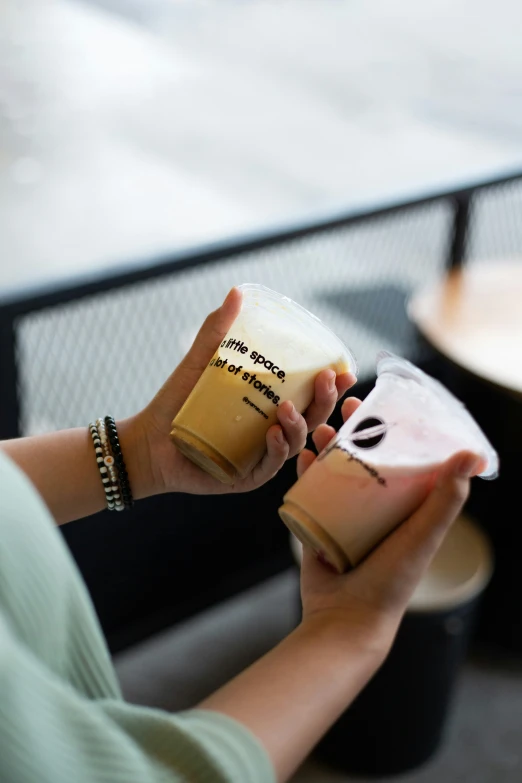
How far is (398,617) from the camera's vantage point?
696 mm

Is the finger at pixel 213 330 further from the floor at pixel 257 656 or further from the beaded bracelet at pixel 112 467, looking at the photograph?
the floor at pixel 257 656

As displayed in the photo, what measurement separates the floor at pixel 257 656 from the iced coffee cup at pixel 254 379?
1062 millimetres

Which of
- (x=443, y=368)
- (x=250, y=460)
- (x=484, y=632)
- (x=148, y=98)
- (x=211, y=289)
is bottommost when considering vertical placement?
(x=484, y=632)

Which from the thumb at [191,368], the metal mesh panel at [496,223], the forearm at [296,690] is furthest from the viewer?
the metal mesh panel at [496,223]

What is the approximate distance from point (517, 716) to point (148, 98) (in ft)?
5.42

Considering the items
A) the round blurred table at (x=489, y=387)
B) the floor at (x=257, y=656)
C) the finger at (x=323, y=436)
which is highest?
the finger at (x=323, y=436)

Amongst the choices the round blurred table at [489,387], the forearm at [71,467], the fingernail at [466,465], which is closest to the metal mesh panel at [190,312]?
the round blurred table at [489,387]

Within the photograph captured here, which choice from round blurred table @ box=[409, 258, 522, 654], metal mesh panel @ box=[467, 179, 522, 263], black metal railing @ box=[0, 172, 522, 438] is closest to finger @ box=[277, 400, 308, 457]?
black metal railing @ box=[0, 172, 522, 438]

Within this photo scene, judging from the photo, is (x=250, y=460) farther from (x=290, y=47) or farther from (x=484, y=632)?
(x=290, y=47)

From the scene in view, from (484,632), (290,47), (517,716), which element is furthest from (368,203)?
(517,716)

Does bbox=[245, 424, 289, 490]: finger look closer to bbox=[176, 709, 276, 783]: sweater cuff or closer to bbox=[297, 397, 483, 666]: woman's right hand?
bbox=[297, 397, 483, 666]: woman's right hand

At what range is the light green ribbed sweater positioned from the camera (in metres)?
0.47

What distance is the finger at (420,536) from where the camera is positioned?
2.14ft

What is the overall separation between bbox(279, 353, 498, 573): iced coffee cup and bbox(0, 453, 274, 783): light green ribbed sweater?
19 centimetres
